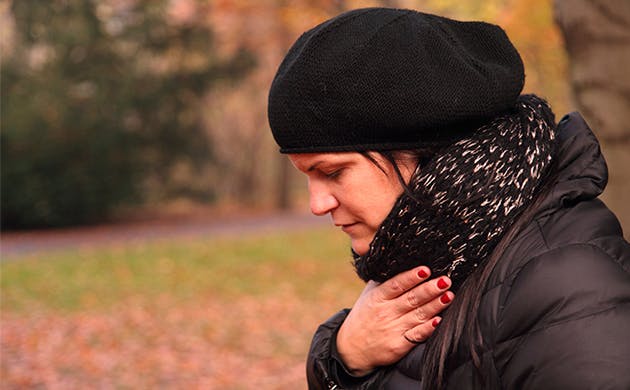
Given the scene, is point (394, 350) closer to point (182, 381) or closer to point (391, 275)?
point (391, 275)

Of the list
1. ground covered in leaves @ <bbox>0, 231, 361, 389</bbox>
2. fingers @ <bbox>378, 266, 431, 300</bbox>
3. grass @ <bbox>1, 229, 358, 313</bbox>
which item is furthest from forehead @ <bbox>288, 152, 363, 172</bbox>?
grass @ <bbox>1, 229, 358, 313</bbox>

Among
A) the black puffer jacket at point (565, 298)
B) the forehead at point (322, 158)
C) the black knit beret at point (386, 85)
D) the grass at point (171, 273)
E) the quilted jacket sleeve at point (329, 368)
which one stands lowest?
the grass at point (171, 273)

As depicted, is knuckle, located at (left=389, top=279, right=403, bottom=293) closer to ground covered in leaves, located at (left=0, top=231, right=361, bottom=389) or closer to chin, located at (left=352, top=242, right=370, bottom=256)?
chin, located at (left=352, top=242, right=370, bottom=256)

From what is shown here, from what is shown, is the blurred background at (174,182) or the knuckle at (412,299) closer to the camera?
the knuckle at (412,299)

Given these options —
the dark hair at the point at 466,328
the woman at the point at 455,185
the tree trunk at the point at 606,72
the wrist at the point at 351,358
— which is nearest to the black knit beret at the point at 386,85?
the woman at the point at 455,185

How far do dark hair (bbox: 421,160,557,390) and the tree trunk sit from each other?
2.38 m

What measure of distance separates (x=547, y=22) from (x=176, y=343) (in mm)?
7130

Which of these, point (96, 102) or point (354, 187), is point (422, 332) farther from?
point (96, 102)

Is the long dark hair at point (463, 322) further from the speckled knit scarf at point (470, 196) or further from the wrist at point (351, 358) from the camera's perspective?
the wrist at point (351, 358)

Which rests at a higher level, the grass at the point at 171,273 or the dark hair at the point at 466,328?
the dark hair at the point at 466,328

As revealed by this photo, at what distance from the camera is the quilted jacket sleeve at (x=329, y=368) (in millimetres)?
1991

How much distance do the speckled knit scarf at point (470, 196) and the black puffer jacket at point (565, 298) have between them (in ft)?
0.19

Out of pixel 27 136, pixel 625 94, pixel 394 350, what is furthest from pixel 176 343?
pixel 27 136

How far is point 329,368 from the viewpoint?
2057mm
